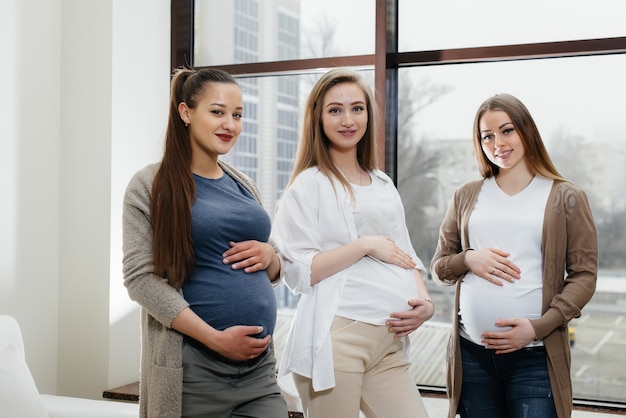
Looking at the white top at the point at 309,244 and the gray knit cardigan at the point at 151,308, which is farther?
the white top at the point at 309,244

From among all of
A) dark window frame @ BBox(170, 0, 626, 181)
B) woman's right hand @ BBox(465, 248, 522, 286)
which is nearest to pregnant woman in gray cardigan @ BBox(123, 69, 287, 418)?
woman's right hand @ BBox(465, 248, 522, 286)

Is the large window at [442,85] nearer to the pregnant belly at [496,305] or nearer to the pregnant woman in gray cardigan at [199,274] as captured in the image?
the pregnant belly at [496,305]

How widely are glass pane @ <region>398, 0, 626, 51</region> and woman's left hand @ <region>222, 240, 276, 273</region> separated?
5.23 ft

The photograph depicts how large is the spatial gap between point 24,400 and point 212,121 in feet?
3.28

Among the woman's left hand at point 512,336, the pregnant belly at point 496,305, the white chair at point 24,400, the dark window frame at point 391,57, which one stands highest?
the dark window frame at point 391,57

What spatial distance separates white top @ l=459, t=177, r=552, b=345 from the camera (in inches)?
83.4

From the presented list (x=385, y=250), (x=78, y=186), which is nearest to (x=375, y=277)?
(x=385, y=250)

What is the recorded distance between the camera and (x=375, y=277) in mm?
2086

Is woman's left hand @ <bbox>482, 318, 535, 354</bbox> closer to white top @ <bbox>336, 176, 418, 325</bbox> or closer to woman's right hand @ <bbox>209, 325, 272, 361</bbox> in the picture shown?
white top @ <bbox>336, 176, 418, 325</bbox>

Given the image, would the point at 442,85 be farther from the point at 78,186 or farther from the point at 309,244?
the point at 78,186

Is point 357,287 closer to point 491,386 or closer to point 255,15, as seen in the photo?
point 491,386

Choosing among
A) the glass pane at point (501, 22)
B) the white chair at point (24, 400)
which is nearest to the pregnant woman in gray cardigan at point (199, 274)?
the white chair at point (24, 400)

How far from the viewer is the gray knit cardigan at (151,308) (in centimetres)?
180

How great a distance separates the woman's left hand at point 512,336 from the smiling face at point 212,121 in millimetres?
878
